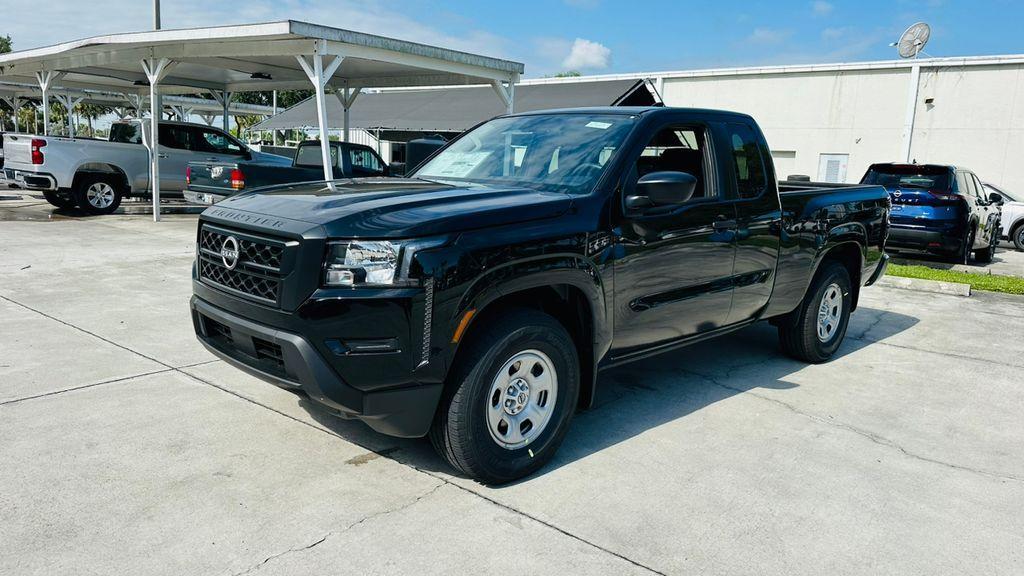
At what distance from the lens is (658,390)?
527cm

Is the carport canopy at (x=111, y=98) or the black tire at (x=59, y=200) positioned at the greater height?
the carport canopy at (x=111, y=98)

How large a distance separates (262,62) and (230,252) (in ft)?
45.9

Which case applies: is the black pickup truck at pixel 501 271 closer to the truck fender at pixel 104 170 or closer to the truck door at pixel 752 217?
the truck door at pixel 752 217

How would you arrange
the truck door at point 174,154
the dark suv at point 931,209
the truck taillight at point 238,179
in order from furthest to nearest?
the truck door at point 174,154 < the truck taillight at point 238,179 < the dark suv at point 931,209

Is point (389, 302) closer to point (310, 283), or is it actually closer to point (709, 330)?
point (310, 283)

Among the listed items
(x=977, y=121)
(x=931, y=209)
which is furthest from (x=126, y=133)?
(x=977, y=121)

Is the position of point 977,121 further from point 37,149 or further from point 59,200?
point 59,200

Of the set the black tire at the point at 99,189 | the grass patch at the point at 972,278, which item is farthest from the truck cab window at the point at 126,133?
the grass patch at the point at 972,278

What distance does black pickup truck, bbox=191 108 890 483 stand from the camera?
3.22 m

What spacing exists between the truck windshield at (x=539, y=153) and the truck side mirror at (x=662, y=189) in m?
0.25

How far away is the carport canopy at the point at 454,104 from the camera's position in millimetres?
24172

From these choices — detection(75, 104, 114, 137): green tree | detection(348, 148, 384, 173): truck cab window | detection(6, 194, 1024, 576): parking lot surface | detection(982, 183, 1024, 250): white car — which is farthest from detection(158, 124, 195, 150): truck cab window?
detection(75, 104, 114, 137): green tree

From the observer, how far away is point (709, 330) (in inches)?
198

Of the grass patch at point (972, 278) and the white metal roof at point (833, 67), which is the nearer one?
the grass patch at point (972, 278)
